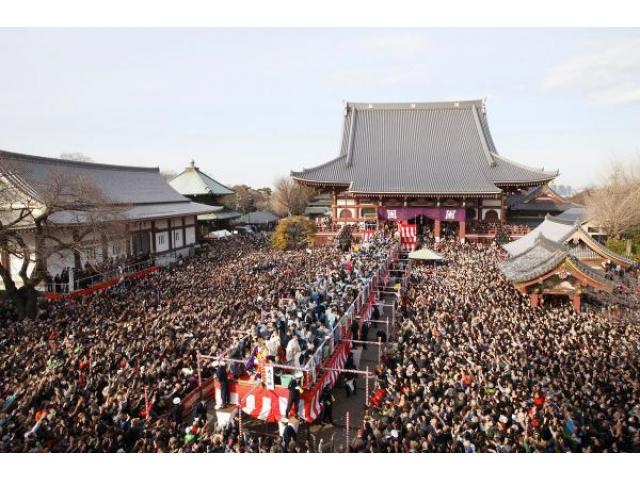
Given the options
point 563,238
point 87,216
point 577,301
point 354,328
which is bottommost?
point 354,328

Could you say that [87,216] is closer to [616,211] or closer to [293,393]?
[293,393]

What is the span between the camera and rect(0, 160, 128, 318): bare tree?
50.2 feet

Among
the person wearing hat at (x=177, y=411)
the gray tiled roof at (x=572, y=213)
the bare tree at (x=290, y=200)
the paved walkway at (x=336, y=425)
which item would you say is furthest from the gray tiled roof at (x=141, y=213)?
the bare tree at (x=290, y=200)

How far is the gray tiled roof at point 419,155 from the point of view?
29.8m

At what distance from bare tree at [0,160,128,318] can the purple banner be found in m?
17.7

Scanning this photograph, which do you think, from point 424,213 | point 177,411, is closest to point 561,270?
point 177,411

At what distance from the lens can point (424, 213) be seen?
29.7 meters

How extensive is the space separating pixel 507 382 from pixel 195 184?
36.4m

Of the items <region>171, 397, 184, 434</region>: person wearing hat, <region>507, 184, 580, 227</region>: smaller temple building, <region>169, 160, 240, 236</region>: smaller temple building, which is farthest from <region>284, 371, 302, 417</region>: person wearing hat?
<region>169, 160, 240, 236</region>: smaller temple building

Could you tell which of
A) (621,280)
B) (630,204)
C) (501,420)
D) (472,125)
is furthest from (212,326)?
(472,125)

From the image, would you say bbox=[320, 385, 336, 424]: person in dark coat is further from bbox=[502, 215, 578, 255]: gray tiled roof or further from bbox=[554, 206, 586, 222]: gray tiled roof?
bbox=[554, 206, 586, 222]: gray tiled roof

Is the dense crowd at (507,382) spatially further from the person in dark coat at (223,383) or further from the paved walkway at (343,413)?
the person in dark coat at (223,383)

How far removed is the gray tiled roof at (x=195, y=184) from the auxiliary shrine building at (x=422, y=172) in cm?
1227

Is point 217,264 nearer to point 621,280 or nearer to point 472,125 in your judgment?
point 621,280
